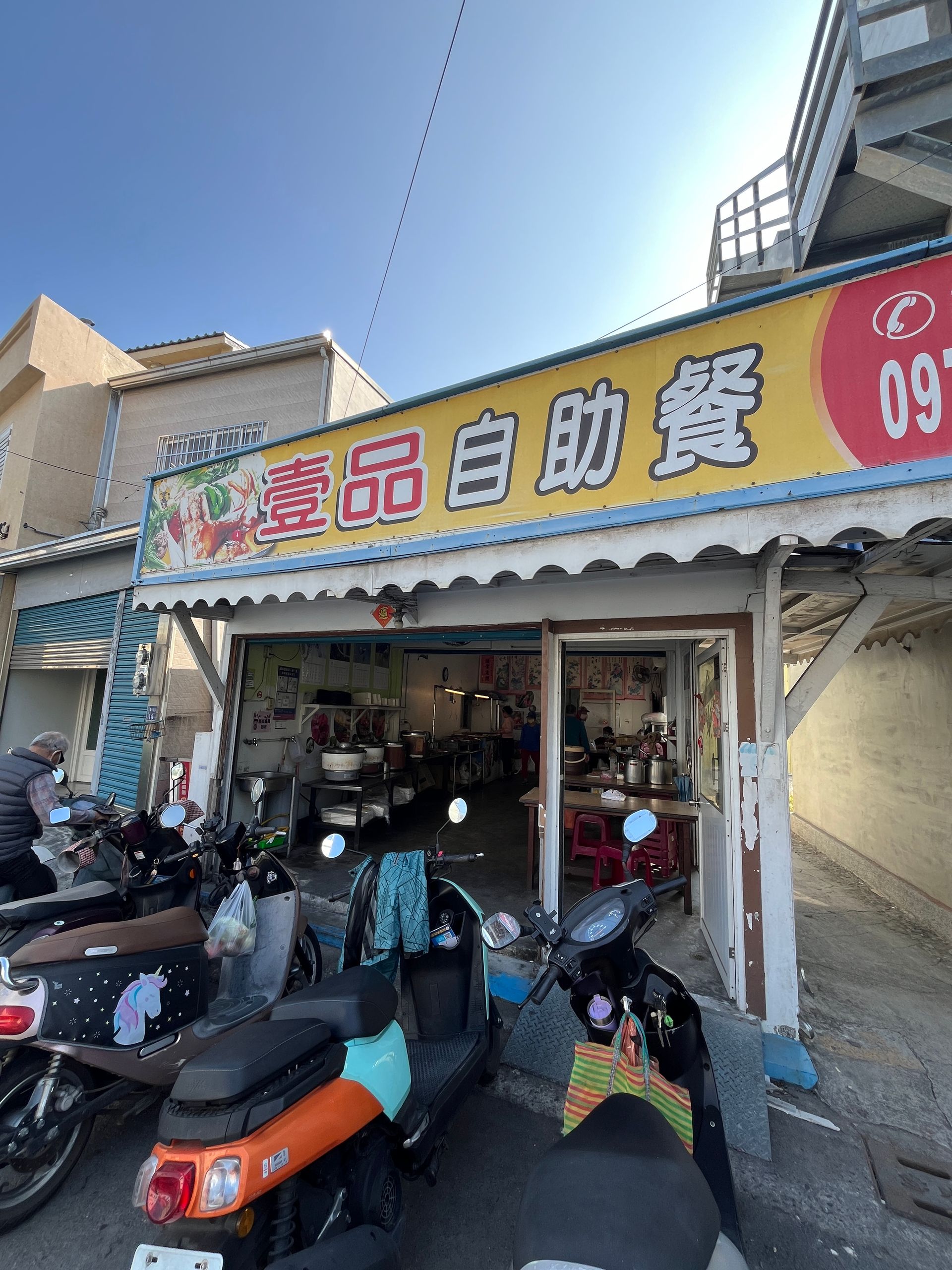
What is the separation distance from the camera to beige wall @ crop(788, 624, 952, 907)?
444 centimetres

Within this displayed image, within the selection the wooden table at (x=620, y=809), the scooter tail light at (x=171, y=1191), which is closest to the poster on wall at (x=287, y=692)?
the wooden table at (x=620, y=809)

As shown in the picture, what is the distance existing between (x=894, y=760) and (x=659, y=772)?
2.19 m

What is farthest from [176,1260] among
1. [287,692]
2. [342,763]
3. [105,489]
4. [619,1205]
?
[105,489]

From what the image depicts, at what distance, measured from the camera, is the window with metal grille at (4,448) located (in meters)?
9.51

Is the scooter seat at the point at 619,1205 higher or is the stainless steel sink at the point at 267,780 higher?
the stainless steel sink at the point at 267,780

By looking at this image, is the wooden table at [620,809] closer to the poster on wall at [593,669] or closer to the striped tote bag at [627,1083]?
the striped tote bag at [627,1083]

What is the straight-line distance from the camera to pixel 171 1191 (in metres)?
1.26

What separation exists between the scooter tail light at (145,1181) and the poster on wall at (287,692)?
518 centimetres

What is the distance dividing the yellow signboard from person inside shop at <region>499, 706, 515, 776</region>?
8.89m

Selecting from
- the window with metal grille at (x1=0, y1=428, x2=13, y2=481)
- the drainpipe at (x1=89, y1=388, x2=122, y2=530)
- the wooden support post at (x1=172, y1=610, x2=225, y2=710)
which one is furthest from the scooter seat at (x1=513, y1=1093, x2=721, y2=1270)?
the window with metal grille at (x1=0, y1=428, x2=13, y2=481)

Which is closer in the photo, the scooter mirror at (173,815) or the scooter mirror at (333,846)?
the scooter mirror at (333,846)

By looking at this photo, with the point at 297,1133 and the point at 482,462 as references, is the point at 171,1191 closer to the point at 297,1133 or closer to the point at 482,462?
the point at 297,1133

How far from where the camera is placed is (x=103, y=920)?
10.2ft

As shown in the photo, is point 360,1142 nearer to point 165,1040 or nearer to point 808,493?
point 165,1040
